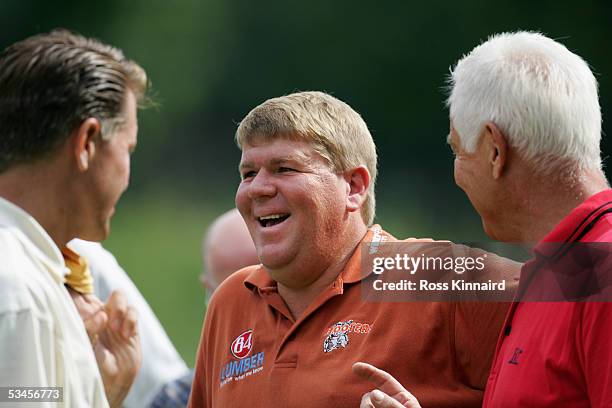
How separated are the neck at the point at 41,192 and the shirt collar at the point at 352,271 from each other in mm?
701

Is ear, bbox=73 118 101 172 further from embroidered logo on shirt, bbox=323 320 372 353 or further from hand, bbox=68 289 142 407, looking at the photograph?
embroidered logo on shirt, bbox=323 320 372 353

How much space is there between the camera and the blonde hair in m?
3.29

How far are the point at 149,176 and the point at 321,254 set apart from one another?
13.1 metres

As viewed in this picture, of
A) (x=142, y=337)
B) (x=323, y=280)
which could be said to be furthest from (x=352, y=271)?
(x=142, y=337)

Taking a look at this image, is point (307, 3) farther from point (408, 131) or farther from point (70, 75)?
point (70, 75)

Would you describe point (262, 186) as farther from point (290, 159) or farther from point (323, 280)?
point (323, 280)

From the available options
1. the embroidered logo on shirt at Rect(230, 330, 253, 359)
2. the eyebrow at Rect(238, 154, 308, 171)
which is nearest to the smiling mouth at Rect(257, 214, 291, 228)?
the eyebrow at Rect(238, 154, 308, 171)

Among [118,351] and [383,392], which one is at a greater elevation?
[383,392]

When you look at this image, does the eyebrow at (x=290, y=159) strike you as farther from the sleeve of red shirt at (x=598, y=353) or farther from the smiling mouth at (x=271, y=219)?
the sleeve of red shirt at (x=598, y=353)

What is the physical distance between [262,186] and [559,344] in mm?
1111

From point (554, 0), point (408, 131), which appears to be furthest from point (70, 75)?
point (554, 0)

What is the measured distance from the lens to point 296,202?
327cm

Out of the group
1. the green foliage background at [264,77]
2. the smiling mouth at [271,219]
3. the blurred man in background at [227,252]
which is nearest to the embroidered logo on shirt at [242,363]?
the smiling mouth at [271,219]

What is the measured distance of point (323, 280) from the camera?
130 inches
